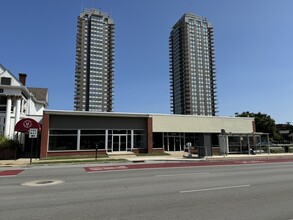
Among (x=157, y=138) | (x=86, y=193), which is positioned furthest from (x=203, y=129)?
(x=86, y=193)

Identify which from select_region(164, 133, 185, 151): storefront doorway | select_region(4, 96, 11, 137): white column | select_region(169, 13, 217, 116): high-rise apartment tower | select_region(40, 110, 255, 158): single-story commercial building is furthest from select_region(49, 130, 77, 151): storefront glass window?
select_region(169, 13, 217, 116): high-rise apartment tower

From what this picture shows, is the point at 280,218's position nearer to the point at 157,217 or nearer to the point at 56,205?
the point at 157,217

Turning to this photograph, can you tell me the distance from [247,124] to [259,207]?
→ 34.2m

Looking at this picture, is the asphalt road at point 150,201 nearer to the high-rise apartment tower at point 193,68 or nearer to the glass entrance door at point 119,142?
the glass entrance door at point 119,142

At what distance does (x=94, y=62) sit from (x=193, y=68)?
59794 millimetres

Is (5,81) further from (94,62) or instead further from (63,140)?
(94,62)

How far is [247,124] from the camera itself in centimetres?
3888

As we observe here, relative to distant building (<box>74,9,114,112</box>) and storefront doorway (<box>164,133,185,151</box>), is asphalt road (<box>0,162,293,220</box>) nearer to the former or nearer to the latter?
storefront doorway (<box>164,133,185,151</box>)

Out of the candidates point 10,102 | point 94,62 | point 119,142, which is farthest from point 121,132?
point 94,62

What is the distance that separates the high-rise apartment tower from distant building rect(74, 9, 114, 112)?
140 feet

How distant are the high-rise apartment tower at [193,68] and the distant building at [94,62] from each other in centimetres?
4266

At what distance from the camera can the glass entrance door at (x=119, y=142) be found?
31094 millimetres

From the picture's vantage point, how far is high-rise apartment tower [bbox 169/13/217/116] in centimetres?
15725

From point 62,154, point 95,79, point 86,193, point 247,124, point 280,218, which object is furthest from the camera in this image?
point 95,79
